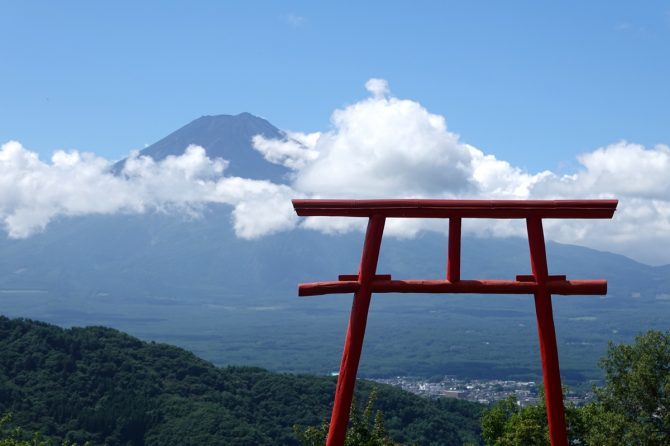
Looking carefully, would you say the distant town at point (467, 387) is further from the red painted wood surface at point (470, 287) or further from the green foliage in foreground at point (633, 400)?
the red painted wood surface at point (470, 287)

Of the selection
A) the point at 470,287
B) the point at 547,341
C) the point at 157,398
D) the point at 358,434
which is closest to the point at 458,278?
the point at 470,287

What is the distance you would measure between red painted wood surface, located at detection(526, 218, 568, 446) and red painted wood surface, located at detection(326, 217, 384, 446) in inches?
64.3

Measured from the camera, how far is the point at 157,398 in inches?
1973

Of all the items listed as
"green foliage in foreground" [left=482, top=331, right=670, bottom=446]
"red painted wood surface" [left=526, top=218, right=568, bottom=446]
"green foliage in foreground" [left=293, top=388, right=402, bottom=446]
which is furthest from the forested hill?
"red painted wood surface" [left=526, top=218, right=568, bottom=446]

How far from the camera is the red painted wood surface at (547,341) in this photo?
867 centimetres

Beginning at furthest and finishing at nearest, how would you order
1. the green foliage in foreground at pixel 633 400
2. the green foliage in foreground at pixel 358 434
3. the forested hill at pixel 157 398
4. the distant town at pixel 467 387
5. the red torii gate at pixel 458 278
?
the distant town at pixel 467 387 → the forested hill at pixel 157 398 → the green foliage in foreground at pixel 633 400 → the green foliage in foreground at pixel 358 434 → the red torii gate at pixel 458 278

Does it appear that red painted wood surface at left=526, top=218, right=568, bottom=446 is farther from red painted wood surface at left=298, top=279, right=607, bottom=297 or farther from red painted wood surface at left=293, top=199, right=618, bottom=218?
red painted wood surface at left=293, top=199, right=618, bottom=218

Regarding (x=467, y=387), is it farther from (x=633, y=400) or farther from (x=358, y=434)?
(x=358, y=434)

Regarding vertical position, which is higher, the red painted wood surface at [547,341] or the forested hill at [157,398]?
the red painted wood surface at [547,341]

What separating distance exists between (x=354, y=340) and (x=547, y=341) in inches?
79.8

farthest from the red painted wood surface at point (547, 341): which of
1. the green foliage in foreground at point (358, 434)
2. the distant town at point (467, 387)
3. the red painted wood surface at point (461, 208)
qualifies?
the distant town at point (467, 387)

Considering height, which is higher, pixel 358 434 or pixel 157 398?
pixel 358 434

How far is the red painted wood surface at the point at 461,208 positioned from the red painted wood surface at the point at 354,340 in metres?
0.20

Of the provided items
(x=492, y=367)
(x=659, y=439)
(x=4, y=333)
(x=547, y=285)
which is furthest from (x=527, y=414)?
(x=492, y=367)
